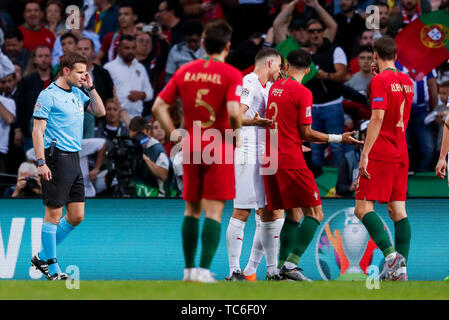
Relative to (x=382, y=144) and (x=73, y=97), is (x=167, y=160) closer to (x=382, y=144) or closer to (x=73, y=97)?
(x=73, y=97)

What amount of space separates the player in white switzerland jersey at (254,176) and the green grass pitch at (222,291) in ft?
4.20

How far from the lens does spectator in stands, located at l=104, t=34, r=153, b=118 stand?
12.4m

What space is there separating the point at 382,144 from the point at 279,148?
40.0 inches

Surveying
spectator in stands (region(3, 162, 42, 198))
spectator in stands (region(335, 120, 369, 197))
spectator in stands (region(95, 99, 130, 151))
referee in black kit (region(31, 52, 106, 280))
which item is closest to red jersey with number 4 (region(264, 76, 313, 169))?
referee in black kit (region(31, 52, 106, 280))

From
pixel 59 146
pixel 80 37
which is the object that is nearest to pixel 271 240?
pixel 59 146

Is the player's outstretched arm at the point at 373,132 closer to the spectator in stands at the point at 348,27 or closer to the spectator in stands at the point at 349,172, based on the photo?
the spectator in stands at the point at 349,172

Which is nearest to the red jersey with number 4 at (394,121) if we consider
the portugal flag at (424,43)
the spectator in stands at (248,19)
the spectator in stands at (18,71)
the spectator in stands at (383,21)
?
the portugal flag at (424,43)

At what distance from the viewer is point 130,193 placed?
11.4 m

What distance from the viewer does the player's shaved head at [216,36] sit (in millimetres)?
6699

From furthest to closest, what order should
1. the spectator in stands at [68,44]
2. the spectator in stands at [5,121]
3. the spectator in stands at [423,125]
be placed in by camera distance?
the spectator in stands at [68,44]
the spectator in stands at [5,121]
the spectator in stands at [423,125]

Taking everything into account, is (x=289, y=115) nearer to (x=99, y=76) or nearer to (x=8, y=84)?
(x=99, y=76)

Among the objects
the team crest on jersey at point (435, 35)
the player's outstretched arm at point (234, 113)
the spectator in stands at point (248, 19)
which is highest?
the spectator in stands at point (248, 19)

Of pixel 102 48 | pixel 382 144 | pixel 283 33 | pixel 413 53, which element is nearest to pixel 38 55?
pixel 102 48

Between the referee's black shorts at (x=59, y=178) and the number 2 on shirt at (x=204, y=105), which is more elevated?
the number 2 on shirt at (x=204, y=105)
